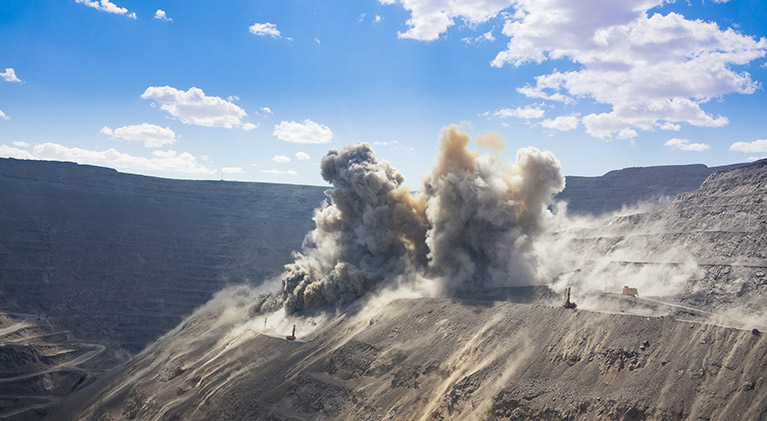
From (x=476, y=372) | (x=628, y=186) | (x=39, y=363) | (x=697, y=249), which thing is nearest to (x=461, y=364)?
(x=476, y=372)

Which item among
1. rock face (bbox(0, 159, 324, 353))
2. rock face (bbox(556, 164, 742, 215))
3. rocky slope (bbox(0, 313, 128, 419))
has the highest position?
rock face (bbox(556, 164, 742, 215))

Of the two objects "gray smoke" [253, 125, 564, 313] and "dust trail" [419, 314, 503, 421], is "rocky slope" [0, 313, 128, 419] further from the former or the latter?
"dust trail" [419, 314, 503, 421]

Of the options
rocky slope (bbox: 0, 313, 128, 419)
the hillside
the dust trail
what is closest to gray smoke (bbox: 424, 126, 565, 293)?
the hillside

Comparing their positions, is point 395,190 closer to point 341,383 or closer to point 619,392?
point 341,383

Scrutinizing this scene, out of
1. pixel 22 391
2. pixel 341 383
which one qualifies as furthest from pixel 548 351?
pixel 22 391

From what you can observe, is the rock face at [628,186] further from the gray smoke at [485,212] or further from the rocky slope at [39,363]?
the rocky slope at [39,363]

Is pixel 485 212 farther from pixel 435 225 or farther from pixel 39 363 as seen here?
pixel 39 363
